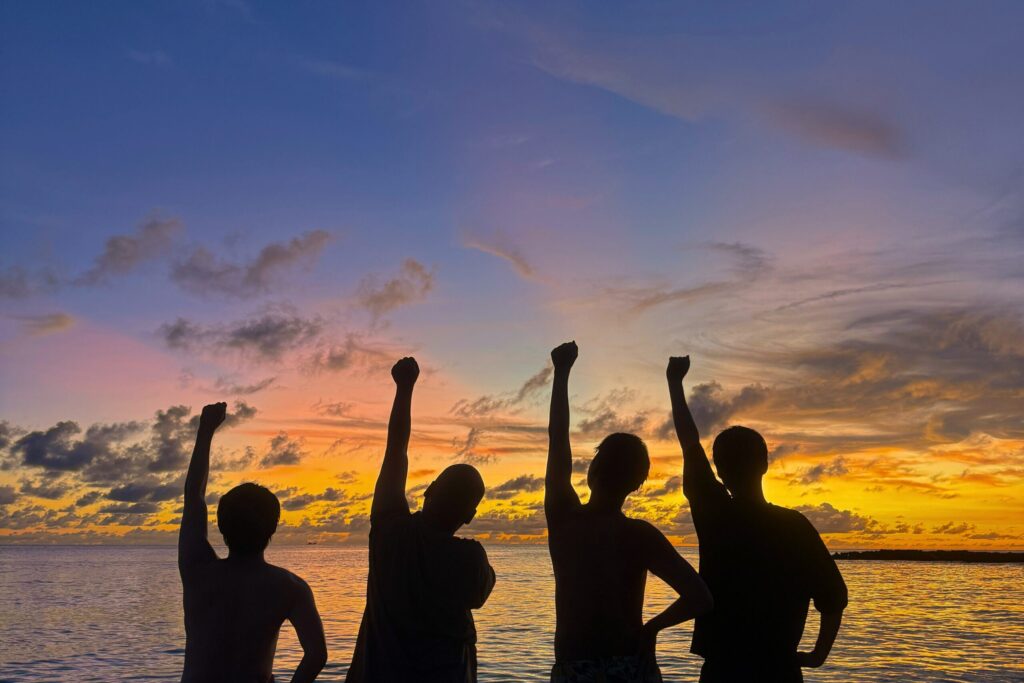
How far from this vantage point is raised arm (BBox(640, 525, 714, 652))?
3.37 meters

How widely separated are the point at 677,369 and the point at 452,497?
1.52m

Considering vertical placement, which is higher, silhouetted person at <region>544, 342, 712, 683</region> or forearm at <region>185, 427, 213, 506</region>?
forearm at <region>185, 427, 213, 506</region>

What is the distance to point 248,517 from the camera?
128 inches

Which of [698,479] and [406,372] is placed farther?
[698,479]

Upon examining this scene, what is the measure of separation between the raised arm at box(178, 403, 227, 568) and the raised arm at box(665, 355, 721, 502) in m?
2.25

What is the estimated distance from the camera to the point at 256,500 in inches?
129

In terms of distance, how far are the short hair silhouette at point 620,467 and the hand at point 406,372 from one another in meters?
0.93

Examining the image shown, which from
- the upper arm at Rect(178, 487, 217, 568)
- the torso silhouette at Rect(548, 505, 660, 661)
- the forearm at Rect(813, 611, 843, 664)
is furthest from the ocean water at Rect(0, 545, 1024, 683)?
the upper arm at Rect(178, 487, 217, 568)

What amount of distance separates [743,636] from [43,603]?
4821 centimetres

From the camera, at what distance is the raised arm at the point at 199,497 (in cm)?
332

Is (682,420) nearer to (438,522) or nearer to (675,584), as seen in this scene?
(675,584)

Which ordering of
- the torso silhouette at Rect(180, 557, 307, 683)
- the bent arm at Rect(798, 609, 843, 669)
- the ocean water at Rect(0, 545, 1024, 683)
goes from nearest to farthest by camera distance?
the torso silhouette at Rect(180, 557, 307, 683) → the bent arm at Rect(798, 609, 843, 669) → the ocean water at Rect(0, 545, 1024, 683)

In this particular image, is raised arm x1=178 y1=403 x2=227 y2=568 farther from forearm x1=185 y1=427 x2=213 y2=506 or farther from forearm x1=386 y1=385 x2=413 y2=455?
forearm x1=386 y1=385 x2=413 y2=455

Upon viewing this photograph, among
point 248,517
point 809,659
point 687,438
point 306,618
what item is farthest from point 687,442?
point 248,517
